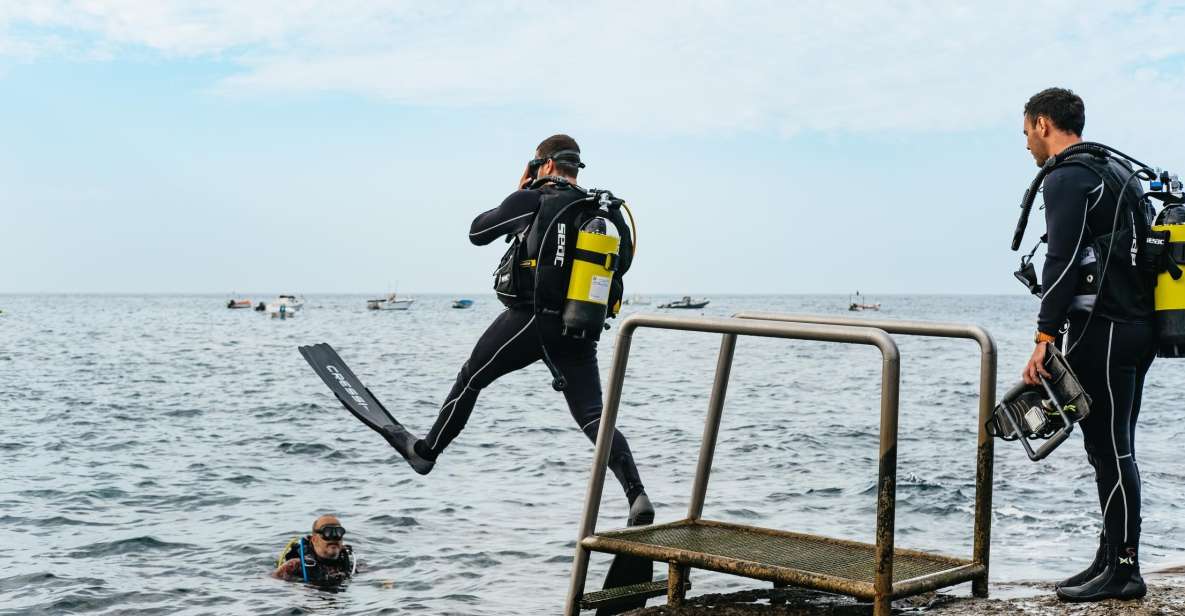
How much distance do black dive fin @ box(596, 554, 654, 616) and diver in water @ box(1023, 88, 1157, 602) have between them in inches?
80.3

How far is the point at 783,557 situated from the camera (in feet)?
16.6

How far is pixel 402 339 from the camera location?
7769 cm

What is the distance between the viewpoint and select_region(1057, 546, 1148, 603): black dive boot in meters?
4.92

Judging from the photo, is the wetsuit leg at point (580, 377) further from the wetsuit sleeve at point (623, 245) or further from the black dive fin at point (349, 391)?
A: the black dive fin at point (349, 391)

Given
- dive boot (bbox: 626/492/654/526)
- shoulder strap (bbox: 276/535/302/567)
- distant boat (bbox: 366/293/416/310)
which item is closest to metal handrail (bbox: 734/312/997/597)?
dive boot (bbox: 626/492/654/526)

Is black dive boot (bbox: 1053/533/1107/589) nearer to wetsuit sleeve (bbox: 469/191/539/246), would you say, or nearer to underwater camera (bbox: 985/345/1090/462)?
underwater camera (bbox: 985/345/1090/462)

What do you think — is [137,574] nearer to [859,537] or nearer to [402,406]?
[859,537]

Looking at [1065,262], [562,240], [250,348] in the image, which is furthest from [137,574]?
[250,348]

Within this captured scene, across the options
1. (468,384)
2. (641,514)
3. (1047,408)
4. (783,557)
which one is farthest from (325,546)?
(1047,408)

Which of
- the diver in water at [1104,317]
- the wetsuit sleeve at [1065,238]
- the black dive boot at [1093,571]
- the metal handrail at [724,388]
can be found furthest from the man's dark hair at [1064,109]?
the black dive boot at [1093,571]

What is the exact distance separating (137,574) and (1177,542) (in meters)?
9.95

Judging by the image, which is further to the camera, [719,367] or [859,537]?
[859,537]

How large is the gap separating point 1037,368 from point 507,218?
2905mm

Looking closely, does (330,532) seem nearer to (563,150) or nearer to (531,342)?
(531,342)
